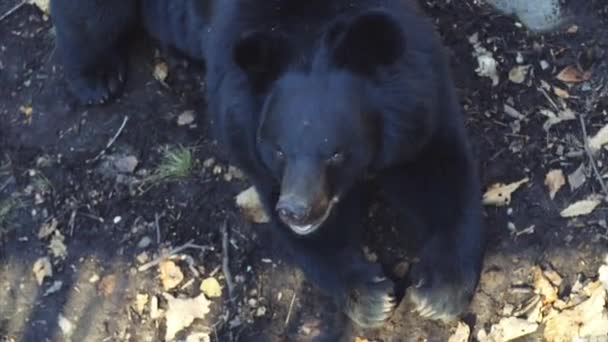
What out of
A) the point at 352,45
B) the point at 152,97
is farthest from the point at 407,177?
the point at 152,97

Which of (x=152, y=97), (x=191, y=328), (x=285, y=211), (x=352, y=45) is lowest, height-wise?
(x=191, y=328)

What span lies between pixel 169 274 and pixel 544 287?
1803 mm

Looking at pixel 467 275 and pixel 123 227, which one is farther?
pixel 123 227

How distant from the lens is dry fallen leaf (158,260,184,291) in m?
5.27

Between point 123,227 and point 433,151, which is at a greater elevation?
point 433,151

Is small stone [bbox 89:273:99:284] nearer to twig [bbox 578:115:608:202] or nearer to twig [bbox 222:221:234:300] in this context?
twig [bbox 222:221:234:300]

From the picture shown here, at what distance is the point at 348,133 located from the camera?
4117 millimetres

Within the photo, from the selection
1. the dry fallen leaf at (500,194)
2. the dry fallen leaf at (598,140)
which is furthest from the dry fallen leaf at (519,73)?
the dry fallen leaf at (500,194)

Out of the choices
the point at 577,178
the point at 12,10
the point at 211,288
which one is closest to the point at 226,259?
the point at 211,288

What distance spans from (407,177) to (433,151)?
0.62 ft

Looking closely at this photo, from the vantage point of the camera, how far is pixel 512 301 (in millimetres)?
4852

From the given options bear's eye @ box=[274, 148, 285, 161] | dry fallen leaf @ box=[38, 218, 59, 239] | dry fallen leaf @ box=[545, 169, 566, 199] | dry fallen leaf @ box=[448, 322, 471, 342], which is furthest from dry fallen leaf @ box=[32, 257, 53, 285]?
dry fallen leaf @ box=[545, 169, 566, 199]

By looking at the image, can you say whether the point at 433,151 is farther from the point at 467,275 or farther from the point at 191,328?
the point at 191,328

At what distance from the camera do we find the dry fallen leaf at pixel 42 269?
17.9 ft
